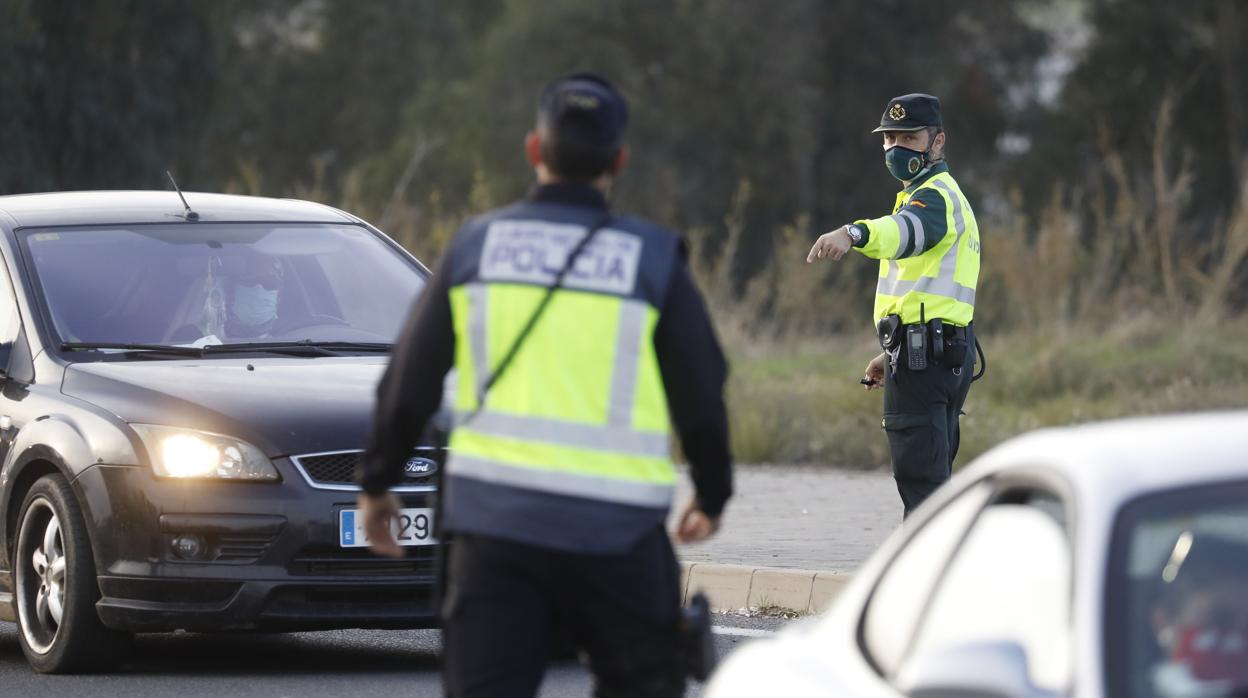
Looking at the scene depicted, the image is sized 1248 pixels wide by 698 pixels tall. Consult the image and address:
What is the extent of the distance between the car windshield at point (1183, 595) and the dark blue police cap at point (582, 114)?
4.57 ft

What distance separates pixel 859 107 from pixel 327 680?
40.0 metres

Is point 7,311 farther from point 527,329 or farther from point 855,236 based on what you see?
point 527,329

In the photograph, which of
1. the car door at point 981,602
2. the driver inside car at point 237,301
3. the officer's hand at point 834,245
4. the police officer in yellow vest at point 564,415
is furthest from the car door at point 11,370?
the car door at point 981,602

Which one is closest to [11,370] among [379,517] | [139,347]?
[139,347]

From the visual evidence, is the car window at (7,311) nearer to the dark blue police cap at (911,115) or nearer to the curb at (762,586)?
the curb at (762,586)

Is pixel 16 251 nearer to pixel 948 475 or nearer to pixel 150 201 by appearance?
pixel 150 201

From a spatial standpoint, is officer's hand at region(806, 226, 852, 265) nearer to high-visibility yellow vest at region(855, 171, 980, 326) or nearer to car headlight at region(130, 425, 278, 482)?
high-visibility yellow vest at region(855, 171, 980, 326)

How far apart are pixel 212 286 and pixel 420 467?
1.48m

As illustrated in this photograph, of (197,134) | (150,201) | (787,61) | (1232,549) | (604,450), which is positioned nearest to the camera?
(1232,549)

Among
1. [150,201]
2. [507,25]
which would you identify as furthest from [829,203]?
Answer: [150,201]

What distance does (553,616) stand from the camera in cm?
409

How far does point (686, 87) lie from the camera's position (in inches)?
1880

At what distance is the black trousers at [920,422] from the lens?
321 inches

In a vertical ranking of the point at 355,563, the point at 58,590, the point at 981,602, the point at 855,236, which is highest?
the point at 855,236
